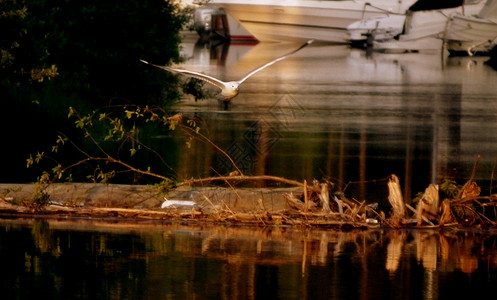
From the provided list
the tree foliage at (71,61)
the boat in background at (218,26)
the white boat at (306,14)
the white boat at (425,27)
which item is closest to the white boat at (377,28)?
the white boat at (425,27)

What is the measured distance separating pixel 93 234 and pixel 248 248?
1.77 metres

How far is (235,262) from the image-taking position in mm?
12125

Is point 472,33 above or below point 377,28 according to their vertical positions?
below

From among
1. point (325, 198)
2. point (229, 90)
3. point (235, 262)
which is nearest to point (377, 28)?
point (229, 90)

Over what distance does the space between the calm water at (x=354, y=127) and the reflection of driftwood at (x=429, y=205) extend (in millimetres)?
1560

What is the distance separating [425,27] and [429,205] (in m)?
82.6

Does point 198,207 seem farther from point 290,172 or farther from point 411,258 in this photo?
point 290,172

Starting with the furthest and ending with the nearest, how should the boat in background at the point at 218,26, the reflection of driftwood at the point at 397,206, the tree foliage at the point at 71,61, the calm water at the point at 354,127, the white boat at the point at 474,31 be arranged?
the boat in background at the point at 218,26 → the white boat at the point at 474,31 → the tree foliage at the point at 71,61 → the calm water at the point at 354,127 → the reflection of driftwood at the point at 397,206

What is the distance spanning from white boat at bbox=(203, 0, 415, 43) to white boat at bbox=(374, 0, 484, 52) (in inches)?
134

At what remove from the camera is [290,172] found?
850 inches

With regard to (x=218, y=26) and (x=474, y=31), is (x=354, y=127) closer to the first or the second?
(x=474, y=31)

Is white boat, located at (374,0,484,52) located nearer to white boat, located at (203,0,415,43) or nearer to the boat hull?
white boat, located at (203,0,415,43)

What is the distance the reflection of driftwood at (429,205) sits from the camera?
48.1 feet

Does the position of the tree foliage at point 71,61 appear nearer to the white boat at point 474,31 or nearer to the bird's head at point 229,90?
the bird's head at point 229,90
